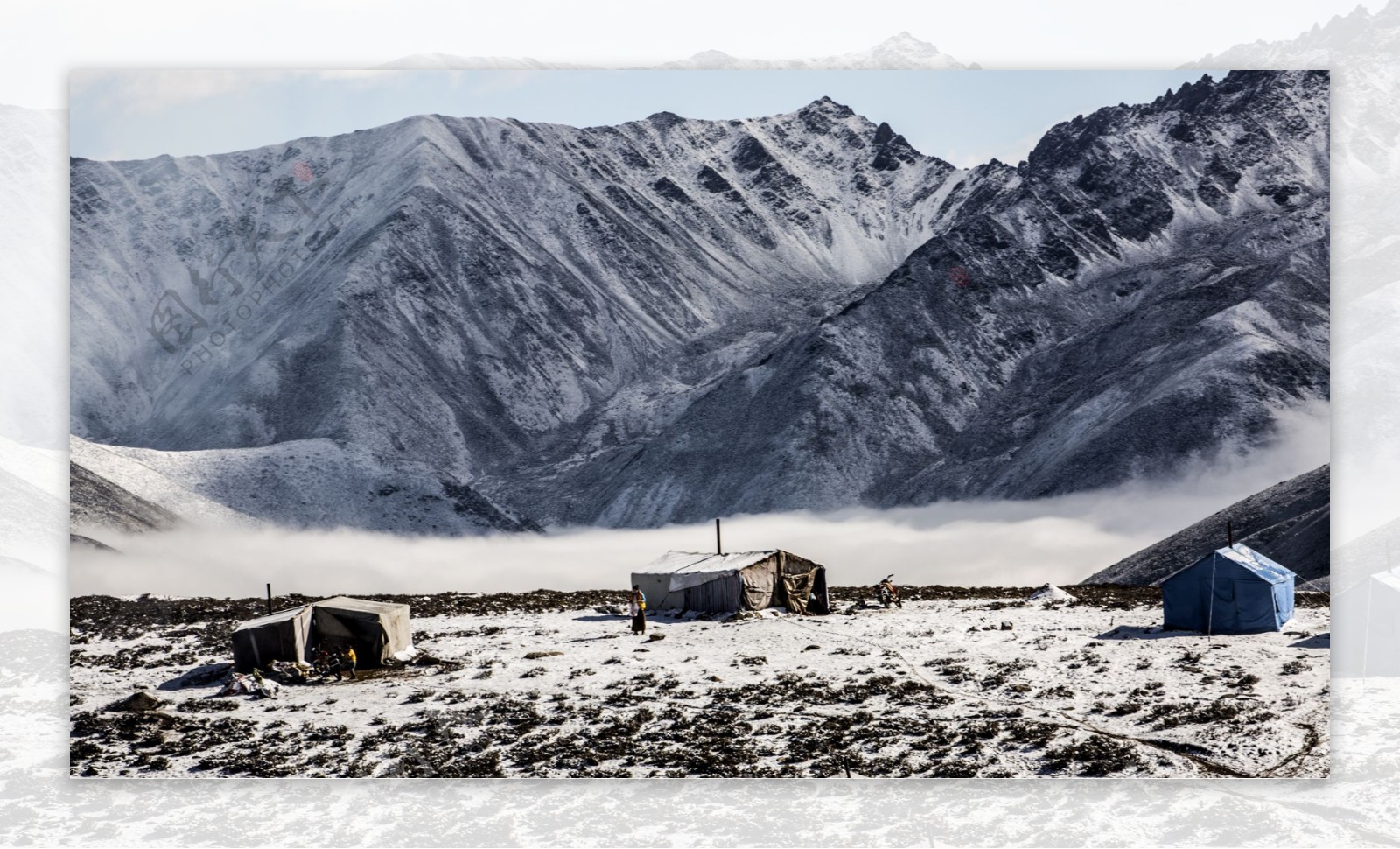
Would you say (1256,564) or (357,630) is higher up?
(1256,564)

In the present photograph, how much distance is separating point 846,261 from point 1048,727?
454 ft

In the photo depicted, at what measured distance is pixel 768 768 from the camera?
26.5 metres

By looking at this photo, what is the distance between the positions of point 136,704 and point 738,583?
1781cm

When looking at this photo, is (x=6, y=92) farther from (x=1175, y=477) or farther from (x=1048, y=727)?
(x=1175, y=477)

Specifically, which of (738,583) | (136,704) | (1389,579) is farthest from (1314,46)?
(136,704)

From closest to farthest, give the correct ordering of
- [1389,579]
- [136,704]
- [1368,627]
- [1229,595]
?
[136,704], [1368,627], [1389,579], [1229,595]

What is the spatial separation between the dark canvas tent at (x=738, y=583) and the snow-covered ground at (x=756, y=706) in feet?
10.1

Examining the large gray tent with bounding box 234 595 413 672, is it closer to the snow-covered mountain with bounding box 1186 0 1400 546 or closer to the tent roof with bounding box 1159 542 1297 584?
the tent roof with bounding box 1159 542 1297 584

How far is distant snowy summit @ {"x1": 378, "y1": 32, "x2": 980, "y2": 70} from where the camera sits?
30938 millimetres

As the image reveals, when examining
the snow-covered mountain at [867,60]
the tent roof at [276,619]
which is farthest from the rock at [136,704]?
the snow-covered mountain at [867,60]

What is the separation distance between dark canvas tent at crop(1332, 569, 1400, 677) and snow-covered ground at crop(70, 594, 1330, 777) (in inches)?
32.9

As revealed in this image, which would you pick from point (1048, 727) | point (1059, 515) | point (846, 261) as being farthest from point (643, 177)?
point (1048, 727)

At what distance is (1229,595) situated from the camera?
3697 centimetres

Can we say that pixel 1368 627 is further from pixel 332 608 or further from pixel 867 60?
pixel 332 608
